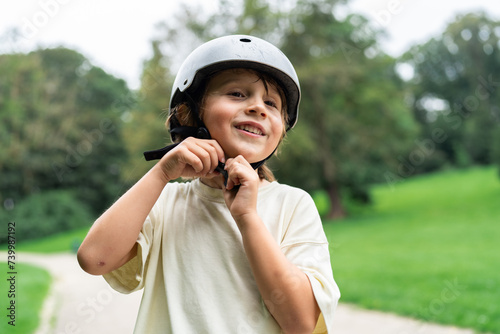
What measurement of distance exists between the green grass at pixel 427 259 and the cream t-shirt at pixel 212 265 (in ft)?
16.4

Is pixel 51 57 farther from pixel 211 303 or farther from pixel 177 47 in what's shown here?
pixel 211 303

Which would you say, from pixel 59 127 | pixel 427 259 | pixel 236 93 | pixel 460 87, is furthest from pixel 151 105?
pixel 460 87

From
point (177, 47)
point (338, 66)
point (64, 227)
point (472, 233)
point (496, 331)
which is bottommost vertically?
point (496, 331)

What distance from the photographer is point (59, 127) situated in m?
31.3

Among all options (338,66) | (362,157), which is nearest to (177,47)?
(338,66)

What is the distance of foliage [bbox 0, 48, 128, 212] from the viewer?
27172 millimetres

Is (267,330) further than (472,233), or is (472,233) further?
(472,233)

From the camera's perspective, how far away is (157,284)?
1.67 meters

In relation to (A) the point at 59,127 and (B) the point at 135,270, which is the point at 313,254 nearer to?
(B) the point at 135,270

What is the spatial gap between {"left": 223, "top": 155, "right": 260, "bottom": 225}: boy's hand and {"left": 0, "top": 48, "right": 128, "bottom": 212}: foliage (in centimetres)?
2739

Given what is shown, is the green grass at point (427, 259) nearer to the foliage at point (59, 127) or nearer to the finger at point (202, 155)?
the finger at point (202, 155)

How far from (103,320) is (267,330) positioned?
19.8 ft

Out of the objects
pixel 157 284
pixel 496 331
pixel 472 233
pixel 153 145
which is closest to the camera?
pixel 157 284

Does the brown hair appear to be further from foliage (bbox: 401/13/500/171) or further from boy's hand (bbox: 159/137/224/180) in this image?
foliage (bbox: 401/13/500/171)
